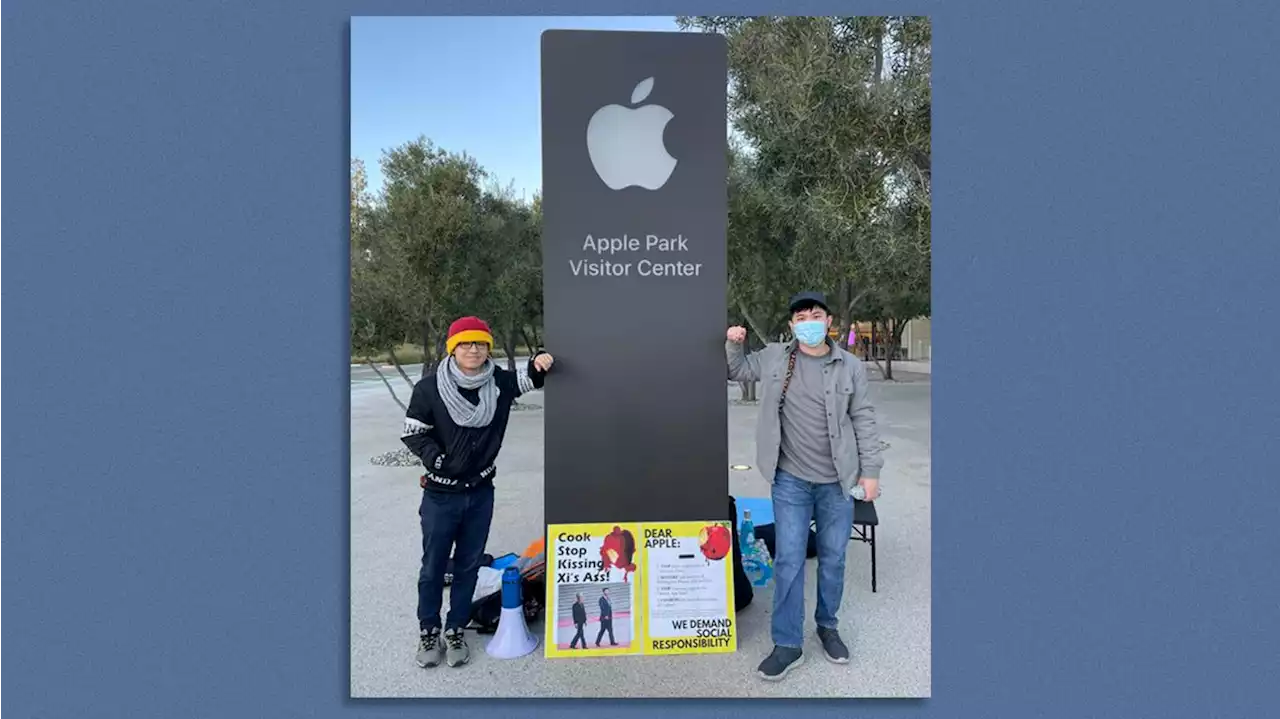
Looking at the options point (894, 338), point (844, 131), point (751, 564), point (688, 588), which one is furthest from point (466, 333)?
point (894, 338)

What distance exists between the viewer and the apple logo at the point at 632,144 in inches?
118

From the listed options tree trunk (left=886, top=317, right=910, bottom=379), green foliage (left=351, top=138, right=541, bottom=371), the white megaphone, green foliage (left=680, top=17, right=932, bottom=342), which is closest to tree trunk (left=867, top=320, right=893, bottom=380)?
tree trunk (left=886, top=317, right=910, bottom=379)

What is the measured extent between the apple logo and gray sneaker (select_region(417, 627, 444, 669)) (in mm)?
2473

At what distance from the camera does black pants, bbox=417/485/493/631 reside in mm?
2848

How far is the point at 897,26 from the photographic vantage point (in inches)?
182

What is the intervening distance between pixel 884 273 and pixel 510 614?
14.3 ft

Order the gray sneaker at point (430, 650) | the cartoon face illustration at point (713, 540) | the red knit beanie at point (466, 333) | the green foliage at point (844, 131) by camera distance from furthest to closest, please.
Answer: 1. the green foliage at point (844, 131)
2. the cartoon face illustration at point (713, 540)
3. the gray sneaker at point (430, 650)
4. the red knit beanie at point (466, 333)

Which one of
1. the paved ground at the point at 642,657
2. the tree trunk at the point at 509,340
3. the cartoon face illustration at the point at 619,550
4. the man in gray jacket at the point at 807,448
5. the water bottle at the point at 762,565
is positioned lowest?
the paved ground at the point at 642,657

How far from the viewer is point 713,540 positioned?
121 inches

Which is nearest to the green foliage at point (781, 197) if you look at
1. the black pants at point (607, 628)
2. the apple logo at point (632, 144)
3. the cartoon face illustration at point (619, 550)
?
the apple logo at point (632, 144)

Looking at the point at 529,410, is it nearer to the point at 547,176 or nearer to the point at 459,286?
the point at 459,286

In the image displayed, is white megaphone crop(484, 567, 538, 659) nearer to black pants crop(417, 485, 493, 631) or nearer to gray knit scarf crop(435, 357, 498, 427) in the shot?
black pants crop(417, 485, 493, 631)

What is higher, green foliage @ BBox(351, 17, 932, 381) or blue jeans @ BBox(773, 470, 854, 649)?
green foliage @ BBox(351, 17, 932, 381)

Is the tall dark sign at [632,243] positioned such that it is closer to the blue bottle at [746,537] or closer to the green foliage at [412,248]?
the blue bottle at [746,537]
